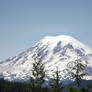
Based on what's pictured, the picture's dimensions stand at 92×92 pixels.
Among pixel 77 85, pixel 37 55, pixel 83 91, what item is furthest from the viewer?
pixel 37 55

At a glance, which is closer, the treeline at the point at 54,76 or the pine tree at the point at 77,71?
the pine tree at the point at 77,71

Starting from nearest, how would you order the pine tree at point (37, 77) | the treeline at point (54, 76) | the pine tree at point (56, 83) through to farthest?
1. the treeline at point (54, 76)
2. the pine tree at point (37, 77)
3. the pine tree at point (56, 83)

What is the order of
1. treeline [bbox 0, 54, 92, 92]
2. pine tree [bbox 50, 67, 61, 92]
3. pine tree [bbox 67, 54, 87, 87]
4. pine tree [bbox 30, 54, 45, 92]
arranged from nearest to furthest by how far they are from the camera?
1. pine tree [bbox 67, 54, 87, 87]
2. treeline [bbox 0, 54, 92, 92]
3. pine tree [bbox 30, 54, 45, 92]
4. pine tree [bbox 50, 67, 61, 92]

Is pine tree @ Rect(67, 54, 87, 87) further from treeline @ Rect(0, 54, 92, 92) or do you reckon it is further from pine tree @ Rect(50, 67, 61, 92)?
pine tree @ Rect(50, 67, 61, 92)

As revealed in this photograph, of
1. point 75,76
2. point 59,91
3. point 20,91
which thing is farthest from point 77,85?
point 20,91

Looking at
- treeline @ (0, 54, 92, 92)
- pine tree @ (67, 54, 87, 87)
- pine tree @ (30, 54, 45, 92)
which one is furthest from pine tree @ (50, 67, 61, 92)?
pine tree @ (67, 54, 87, 87)

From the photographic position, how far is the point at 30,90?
27906 millimetres

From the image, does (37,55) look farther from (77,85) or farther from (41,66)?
(77,85)

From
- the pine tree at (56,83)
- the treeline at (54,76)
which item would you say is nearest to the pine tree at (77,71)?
the treeline at (54,76)

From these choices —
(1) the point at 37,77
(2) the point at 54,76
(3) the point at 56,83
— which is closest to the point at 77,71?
(2) the point at 54,76

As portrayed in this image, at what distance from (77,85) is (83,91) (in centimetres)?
223

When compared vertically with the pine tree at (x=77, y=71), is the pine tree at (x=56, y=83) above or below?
below

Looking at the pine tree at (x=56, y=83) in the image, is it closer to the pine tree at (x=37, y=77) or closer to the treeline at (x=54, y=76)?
the treeline at (x=54, y=76)

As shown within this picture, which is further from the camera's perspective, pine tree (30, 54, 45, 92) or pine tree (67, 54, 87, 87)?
pine tree (30, 54, 45, 92)
